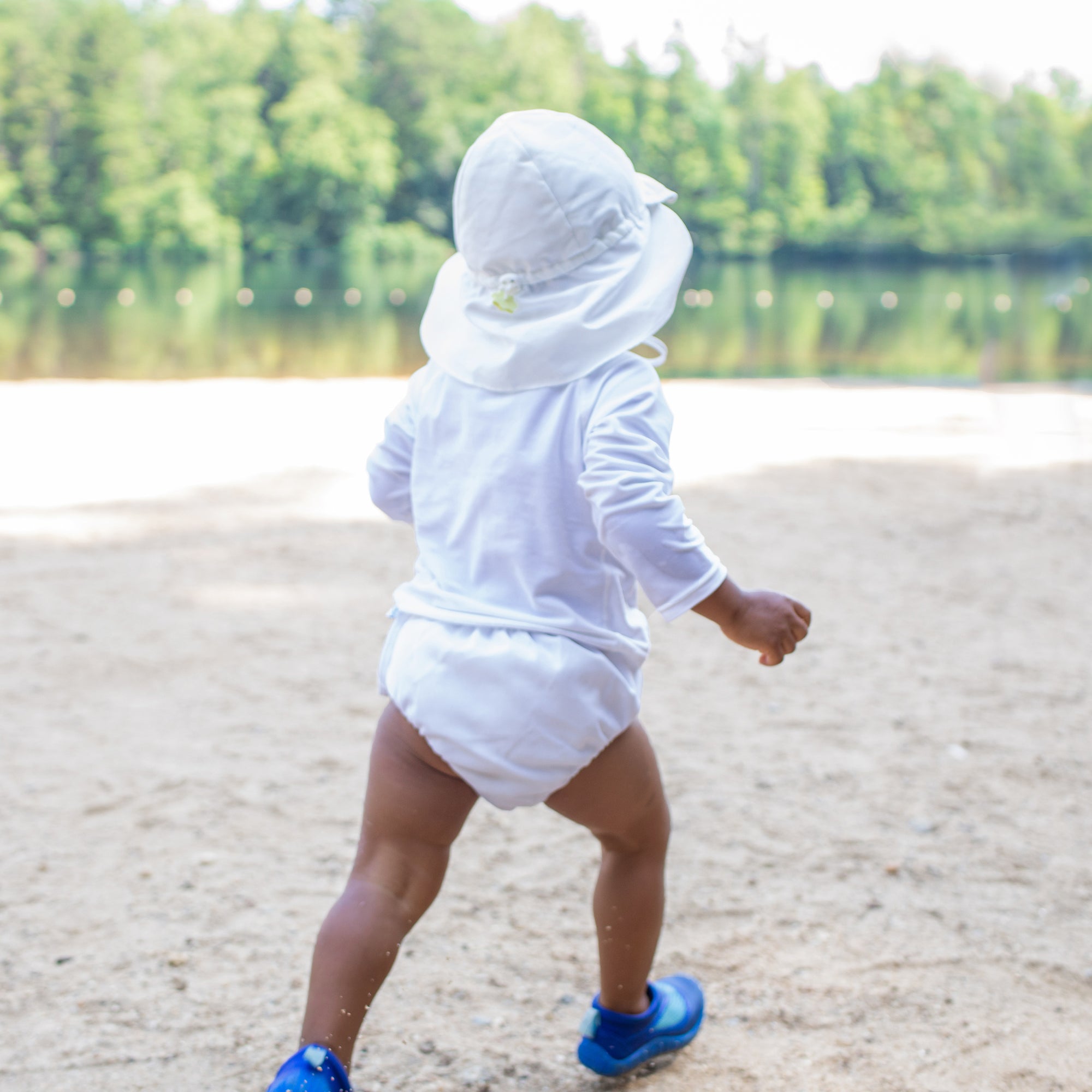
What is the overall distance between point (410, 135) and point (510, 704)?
5637 centimetres

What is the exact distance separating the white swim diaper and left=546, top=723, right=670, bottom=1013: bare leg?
0.23ft

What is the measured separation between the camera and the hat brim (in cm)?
153

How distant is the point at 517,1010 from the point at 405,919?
2.03 ft

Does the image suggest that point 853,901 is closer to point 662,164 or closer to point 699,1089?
point 699,1089

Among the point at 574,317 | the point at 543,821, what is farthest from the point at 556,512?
the point at 543,821

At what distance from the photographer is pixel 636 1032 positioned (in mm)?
1908

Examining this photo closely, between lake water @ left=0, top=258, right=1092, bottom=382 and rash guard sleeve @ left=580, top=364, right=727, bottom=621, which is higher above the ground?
rash guard sleeve @ left=580, top=364, right=727, bottom=621

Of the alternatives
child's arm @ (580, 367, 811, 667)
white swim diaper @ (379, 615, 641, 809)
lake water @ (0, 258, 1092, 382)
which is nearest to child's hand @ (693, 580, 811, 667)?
child's arm @ (580, 367, 811, 667)

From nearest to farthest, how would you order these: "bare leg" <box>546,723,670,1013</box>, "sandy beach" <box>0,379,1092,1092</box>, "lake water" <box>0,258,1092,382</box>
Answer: "bare leg" <box>546,723,670,1013</box> < "sandy beach" <box>0,379,1092,1092</box> < "lake water" <box>0,258,1092,382</box>

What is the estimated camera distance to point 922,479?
270 inches

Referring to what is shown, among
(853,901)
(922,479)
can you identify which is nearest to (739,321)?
(922,479)

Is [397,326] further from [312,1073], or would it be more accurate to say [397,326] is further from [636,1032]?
[312,1073]

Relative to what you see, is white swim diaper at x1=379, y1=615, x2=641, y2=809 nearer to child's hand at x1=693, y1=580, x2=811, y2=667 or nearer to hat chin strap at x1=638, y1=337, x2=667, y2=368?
child's hand at x1=693, y1=580, x2=811, y2=667

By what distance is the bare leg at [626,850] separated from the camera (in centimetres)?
166
